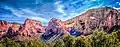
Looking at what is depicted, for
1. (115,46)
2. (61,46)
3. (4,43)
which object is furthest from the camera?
(4,43)

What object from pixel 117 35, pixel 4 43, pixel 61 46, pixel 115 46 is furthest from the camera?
pixel 4 43

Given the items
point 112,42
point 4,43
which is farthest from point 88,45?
point 4,43

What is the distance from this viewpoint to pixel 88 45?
110062 mm

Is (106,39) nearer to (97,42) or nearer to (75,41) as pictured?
(97,42)

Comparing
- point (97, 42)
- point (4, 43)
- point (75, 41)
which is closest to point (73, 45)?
point (75, 41)

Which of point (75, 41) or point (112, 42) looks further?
point (75, 41)

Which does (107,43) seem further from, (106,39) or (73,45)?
(73,45)

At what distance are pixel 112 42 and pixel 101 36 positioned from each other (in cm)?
414

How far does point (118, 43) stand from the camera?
9900 centimetres

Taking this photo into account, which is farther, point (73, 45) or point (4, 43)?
point (4, 43)

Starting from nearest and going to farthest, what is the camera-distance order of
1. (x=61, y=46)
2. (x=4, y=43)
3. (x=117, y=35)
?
(x=117, y=35) < (x=61, y=46) < (x=4, y=43)

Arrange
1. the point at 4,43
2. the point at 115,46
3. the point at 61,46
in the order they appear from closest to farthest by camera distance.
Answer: the point at 115,46, the point at 61,46, the point at 4,43

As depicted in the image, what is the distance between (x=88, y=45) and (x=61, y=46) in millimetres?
16998

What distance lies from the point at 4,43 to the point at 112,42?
67553mm
